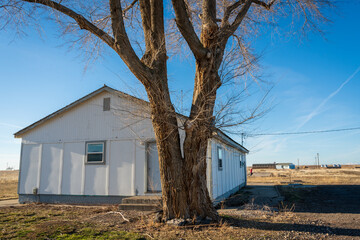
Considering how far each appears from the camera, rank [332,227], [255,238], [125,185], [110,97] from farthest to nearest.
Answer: [110,97] < [125,185] < [332,227] < [255,238]

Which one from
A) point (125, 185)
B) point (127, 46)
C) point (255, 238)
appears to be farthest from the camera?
point (125, 185)

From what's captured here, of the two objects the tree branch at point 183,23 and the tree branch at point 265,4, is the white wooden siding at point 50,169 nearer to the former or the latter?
the tree branch at point 183,23

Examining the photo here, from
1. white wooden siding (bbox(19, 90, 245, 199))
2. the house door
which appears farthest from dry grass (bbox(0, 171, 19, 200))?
the house door

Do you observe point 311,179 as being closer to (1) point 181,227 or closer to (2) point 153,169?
(2) point 153,169

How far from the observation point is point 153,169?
10789 millimetres

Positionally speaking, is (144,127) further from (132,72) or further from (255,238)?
(255,238)

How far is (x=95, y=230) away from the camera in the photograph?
6.34 meters

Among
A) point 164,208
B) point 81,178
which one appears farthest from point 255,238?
point 81,178

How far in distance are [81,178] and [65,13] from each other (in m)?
7.51

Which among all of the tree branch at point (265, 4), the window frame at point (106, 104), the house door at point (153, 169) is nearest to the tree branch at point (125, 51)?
the tree branch at point (265, 4)

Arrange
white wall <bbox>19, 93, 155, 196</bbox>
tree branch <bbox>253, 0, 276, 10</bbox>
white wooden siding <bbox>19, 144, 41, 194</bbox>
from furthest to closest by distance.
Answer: white wooden siding <bbox>19, 144, 41, 194</bbox> < white wall <bbox>19, 93, 155, 196</bbox> < tree branch <bbox>253, 0, 276, 10</bbox>

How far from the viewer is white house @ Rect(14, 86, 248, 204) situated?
10.9m

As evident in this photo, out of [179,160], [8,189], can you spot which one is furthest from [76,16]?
[8,189]

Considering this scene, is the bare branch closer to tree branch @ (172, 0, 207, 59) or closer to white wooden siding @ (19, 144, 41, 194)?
tree branch @ (172, 0, 207, 59)
